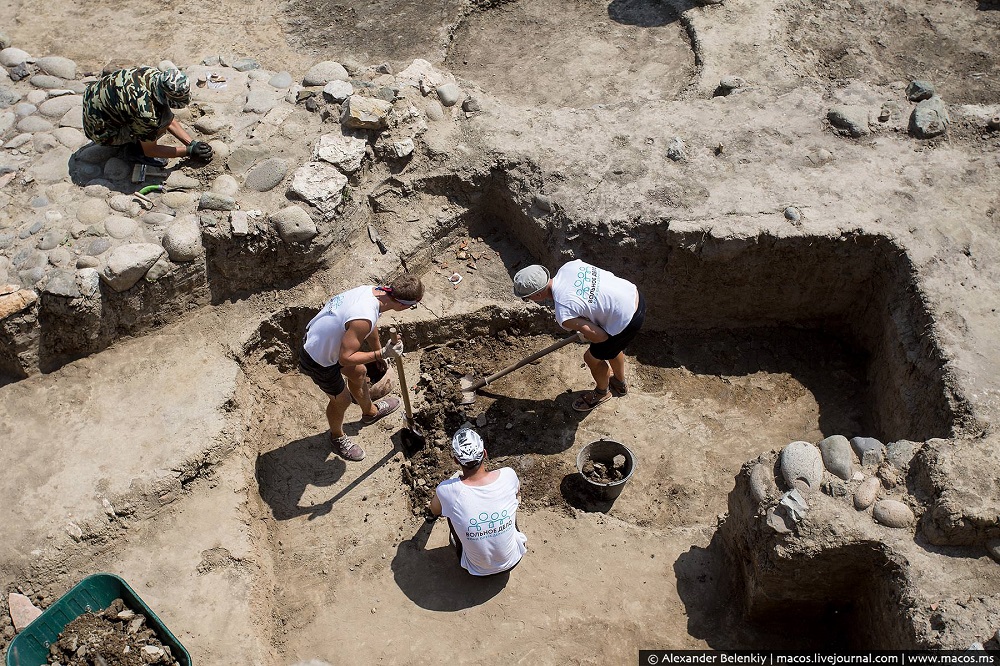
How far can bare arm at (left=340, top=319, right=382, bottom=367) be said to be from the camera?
545 centimetres

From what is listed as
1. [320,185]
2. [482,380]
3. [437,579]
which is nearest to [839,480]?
[437,579]

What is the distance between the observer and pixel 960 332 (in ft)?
19.0

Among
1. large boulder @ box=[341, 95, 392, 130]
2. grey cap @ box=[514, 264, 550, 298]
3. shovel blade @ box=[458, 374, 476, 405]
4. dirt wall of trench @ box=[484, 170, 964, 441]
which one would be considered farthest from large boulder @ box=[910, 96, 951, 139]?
large boulder @ box=[341, 95, 392, 130]

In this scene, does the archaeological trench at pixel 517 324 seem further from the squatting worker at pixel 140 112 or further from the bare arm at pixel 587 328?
the bare arm at pixel 587 328

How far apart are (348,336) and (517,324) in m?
2.12

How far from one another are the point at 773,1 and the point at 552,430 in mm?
6418

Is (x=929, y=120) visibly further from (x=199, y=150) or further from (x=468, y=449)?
(x=199, y=150)

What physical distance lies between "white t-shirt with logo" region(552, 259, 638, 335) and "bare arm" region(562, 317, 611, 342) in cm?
3

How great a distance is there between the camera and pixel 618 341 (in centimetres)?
610

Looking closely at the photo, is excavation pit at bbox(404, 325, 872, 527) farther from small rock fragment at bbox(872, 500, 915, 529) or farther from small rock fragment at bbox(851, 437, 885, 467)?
small rock fragment at bbox(872, 500, 915, 529)

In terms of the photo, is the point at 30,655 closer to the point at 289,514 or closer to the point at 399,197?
the point at 289,514

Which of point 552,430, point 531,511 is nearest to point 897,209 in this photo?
point 552,430

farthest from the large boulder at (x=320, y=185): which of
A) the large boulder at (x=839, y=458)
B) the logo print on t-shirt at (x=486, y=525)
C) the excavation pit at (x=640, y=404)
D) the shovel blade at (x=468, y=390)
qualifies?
the large boulder at (x=839, y=458)

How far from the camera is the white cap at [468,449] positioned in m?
5.08
